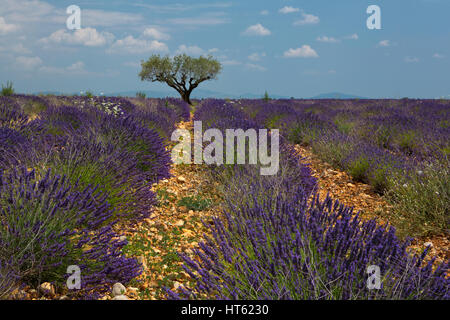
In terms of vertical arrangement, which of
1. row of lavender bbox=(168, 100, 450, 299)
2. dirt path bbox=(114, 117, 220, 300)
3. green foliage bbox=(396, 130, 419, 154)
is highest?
green foliage bbox=(396, 130, 419, 154)

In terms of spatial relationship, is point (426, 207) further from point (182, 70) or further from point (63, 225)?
point (182, 70)

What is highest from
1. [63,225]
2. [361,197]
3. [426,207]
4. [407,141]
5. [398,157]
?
[407,141]

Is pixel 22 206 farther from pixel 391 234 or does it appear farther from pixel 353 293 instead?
pixel 391 234

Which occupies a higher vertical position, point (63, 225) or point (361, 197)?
point (63, 225)

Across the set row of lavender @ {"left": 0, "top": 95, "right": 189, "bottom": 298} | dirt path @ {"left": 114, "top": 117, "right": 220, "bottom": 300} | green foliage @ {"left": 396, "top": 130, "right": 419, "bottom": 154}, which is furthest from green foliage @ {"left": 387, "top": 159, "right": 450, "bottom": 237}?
green foliage @ {"left": 396, "top": 130, "right": 419, "bottom": 154}

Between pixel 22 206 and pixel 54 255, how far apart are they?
0.49m

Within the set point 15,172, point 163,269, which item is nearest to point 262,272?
point 163,269

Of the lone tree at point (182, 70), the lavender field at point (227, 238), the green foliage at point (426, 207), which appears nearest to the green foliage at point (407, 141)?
the lavender field at point (227, 238)

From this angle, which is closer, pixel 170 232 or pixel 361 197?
pixel 170 232

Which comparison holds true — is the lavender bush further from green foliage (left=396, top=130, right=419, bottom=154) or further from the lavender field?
green foliage (left=396, top=130, right=419, bottom=154)

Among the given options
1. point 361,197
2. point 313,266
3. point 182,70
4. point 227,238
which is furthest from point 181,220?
point 182,70

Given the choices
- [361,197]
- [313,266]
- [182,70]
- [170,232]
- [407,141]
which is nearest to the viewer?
[313,266]

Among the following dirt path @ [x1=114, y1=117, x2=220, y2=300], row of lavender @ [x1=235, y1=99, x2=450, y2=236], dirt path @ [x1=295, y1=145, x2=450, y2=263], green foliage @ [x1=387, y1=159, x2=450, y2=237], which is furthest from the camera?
row of lavender @ [x1=235, y1=99, x2=450, y2=236]

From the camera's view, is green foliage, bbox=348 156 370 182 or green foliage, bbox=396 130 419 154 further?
green foliage, bbox=396 130 419 154
